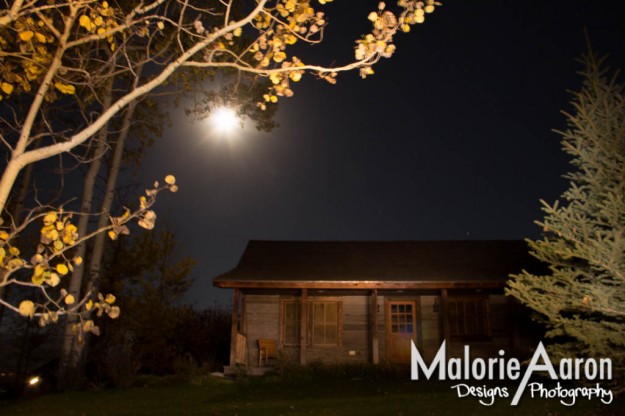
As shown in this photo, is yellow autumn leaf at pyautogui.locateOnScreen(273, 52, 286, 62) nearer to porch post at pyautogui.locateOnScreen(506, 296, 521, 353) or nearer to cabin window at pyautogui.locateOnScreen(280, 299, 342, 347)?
cabin window at pyautogui.locateOnScreen(280, 299, 342, 347)

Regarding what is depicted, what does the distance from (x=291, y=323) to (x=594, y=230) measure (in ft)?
40.8

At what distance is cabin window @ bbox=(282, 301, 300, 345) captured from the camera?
18344 millimetres

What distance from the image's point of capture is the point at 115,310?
395cm

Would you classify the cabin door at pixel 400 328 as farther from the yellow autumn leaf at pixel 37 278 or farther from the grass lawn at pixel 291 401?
the yellow autumn leaf at pixel 37 278

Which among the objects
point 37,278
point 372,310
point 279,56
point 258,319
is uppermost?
point 279,56

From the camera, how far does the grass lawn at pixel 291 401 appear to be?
9227 mm

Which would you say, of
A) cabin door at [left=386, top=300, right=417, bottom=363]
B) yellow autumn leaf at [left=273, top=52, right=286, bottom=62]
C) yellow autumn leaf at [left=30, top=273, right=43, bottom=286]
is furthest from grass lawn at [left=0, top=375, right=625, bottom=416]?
yellow autumn leaf at [left=30, top=273, right=43, bottom=286]

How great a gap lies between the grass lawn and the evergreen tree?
5.02ft

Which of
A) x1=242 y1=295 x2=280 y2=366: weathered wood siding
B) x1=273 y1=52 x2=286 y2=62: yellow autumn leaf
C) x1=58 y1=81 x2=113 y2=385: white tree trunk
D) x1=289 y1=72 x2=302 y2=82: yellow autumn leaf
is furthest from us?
x1=242 y1=295 x2=280 y2=366: weathered wood siding

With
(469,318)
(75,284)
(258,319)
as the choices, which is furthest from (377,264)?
(75,284)

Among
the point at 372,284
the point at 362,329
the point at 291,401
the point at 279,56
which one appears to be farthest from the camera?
the point at 362,329

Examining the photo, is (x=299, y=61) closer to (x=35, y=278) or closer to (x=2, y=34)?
(x=35, y=278)

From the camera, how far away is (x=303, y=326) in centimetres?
1734

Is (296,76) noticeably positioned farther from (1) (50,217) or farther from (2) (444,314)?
(2) (444,314)
